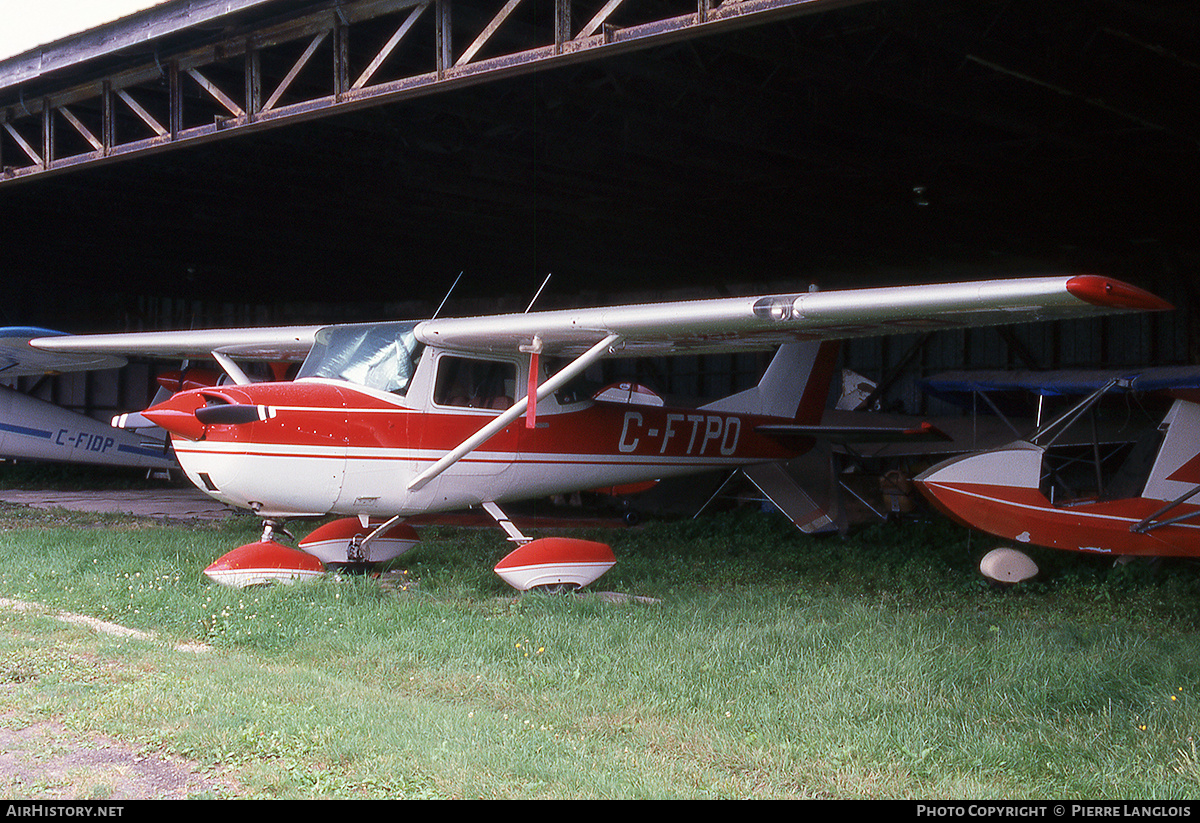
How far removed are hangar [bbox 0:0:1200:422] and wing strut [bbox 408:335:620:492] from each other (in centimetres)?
220

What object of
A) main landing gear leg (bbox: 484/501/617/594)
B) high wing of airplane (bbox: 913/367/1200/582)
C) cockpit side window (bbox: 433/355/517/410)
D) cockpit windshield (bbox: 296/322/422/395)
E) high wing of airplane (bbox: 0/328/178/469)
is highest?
cockpit windshield (bbox: 296/322/422/395)

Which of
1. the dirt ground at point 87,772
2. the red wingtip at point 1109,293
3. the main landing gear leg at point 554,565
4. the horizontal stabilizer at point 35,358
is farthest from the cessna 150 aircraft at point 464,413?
the horizontal stabilizer at point 35,358

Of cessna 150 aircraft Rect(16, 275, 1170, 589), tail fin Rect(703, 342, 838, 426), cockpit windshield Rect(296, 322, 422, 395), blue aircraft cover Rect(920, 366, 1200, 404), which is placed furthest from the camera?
tail fin Rect(703, 342, 838, 426)

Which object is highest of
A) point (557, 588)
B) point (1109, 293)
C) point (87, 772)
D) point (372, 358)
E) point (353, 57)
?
point (353, 57)

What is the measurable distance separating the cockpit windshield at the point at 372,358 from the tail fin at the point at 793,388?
4172 millimetres

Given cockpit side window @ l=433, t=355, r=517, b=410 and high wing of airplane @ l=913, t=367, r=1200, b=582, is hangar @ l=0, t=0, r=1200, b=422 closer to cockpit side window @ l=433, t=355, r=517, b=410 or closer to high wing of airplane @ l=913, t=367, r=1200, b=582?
cockpit side window @ l=433, t=355, r=517, b=410

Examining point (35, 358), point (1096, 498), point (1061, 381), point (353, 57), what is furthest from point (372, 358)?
point (35, 358)

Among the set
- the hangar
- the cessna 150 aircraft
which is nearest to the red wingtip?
the cessna 150 aircraft

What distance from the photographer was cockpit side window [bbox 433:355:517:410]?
25.5 feet

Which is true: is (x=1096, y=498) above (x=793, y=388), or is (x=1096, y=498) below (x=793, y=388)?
below

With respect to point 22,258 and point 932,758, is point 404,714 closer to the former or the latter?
Answer: point 932,758

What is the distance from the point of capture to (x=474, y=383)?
798 centimetres

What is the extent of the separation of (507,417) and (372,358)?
1.33 meters

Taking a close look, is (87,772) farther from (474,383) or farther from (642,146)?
(642,146)
